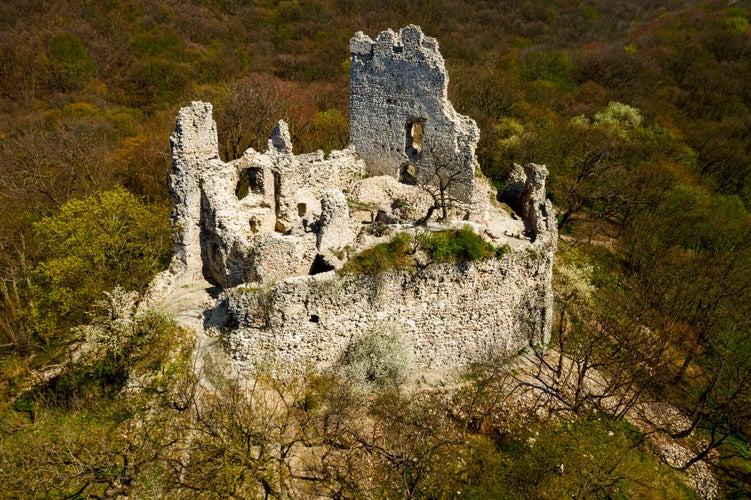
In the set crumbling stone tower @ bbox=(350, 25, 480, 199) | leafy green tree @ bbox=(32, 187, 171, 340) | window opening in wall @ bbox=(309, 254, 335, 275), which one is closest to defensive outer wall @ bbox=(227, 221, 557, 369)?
window opening in wall @ bbox=(309, 254, 335, 275)

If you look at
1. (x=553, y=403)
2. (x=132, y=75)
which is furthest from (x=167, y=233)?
(x=132, y=75)

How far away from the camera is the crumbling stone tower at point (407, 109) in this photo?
64.6 ft

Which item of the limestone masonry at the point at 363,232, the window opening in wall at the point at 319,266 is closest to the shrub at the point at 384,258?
the limestone masonry at the point at 363,232

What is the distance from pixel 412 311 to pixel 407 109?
1001cm

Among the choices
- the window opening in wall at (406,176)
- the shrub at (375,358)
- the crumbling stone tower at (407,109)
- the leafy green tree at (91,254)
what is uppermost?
the crumbling stone tower at (407,109)

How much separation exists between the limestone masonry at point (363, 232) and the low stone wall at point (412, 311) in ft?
0.14

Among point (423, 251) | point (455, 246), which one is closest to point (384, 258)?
point (423, 251)

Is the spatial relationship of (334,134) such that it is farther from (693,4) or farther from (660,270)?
(693,4)

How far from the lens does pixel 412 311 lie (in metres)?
15.2

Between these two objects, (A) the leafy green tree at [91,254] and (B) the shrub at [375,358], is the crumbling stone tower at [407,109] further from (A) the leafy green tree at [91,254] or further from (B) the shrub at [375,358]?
(A) the leafy green tree at [91,254]

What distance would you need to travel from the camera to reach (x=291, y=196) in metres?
18.5

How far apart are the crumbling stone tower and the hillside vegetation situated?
861cm

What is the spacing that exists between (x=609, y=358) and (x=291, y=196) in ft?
49.0

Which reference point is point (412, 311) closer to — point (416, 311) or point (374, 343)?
point (416, 311)
